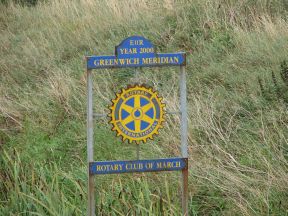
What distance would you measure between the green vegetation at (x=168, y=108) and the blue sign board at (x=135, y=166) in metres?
0.21

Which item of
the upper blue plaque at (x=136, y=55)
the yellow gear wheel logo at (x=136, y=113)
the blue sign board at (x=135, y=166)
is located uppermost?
the upper blue plaque at (x=136, y=55)

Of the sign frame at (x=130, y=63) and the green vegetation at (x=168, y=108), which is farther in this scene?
the green vegetation at (x=168, y=108)

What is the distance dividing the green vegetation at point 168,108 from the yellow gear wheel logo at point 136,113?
451 millimetres

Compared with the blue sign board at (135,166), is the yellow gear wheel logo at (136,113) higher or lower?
higher

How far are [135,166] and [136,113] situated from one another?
1.08 feet

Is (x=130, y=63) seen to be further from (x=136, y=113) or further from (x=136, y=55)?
(x=136, y=113)

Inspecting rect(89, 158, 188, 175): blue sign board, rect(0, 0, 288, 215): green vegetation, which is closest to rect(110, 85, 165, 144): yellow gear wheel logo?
rect(89, 158, 188, 175): blue sign board

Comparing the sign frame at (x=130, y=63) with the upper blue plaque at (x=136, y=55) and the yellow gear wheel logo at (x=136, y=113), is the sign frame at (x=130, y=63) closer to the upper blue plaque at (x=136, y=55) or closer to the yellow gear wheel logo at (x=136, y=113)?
the upper blue plaque at (x=136, y=55)

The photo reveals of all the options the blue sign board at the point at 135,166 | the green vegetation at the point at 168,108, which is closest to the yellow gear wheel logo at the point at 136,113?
the blue sign board at the point at 135,166

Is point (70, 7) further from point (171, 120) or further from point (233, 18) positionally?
point (171, 120)

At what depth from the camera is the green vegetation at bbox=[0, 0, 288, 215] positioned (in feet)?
13.2

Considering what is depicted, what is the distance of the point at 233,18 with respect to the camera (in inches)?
291

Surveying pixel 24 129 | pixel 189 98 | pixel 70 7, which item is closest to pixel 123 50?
pixel 189 98

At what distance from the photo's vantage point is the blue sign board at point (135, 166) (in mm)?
3672
